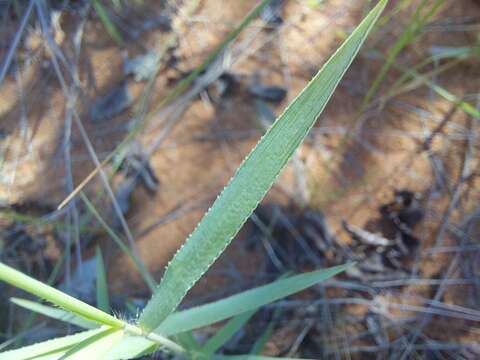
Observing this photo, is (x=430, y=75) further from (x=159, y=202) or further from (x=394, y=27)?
(x=159, y=202)

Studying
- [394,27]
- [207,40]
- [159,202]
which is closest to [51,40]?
[207,40]

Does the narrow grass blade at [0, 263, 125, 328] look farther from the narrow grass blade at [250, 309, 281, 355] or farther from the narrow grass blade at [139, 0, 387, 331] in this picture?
the narrow grass blade at [250, 309, 281, 355]

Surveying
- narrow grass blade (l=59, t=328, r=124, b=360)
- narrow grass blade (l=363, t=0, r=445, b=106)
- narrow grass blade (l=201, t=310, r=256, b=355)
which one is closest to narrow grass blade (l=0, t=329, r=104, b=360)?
narrow grass blade (l=59, t=328, r=124, b=360)

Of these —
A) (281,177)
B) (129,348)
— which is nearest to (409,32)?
(281,177)

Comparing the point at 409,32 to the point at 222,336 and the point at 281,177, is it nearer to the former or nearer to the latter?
the point at 281,177

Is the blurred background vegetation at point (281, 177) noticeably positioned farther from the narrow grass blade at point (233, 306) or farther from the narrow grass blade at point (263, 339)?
the narrow grass blade at point (233, 306)
